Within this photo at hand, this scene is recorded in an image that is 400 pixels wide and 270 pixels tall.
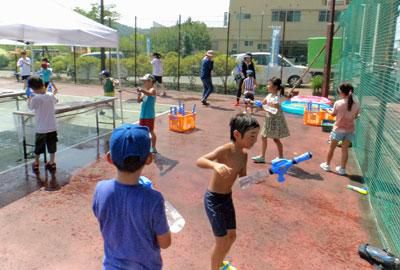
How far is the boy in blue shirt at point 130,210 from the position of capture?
1838 millimetres

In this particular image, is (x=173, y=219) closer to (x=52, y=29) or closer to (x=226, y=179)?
(x=226, y=179)

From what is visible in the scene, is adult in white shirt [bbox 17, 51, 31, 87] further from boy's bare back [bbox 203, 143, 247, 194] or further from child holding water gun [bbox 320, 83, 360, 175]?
boy's bare back [bbox 203, 143, 247, 194]

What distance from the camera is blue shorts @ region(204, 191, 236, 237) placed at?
310 centimetres

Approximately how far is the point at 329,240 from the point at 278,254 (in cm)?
71

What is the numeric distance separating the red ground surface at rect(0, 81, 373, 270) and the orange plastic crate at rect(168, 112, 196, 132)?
2.14 meters

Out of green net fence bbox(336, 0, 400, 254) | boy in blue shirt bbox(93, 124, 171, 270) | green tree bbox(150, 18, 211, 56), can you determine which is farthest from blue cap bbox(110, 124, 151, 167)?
green tree bbox(150, 18, 211, 56)

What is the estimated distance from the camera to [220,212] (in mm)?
3092

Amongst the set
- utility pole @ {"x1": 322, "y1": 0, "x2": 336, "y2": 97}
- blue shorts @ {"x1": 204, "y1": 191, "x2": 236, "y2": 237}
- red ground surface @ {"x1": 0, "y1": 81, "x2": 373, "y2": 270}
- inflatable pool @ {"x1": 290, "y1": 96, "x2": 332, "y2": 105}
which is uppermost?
utility pole @ {"x1": 322, "y1": 0, "x2": 336, "y2": 97}

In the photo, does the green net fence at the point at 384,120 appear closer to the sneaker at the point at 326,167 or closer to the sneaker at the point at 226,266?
the sneaker at the point at 326,167

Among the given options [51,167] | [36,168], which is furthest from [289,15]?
[36,168]

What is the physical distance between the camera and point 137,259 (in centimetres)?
196

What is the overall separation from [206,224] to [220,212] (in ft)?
4.84

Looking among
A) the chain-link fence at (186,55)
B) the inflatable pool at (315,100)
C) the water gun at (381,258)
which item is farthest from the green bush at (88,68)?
the water gun at (381,258)

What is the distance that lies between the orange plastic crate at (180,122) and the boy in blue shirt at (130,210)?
23.1 feet
